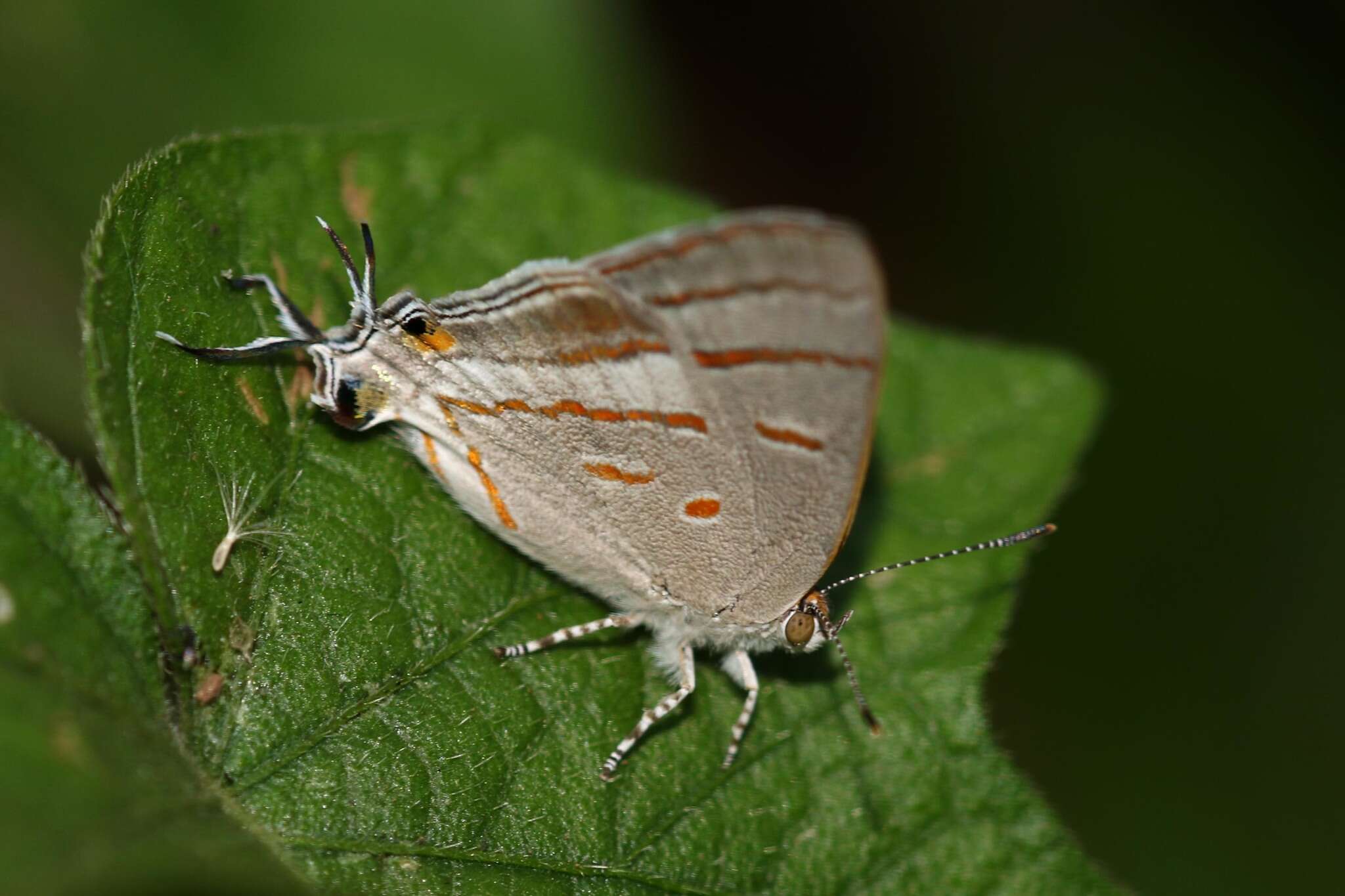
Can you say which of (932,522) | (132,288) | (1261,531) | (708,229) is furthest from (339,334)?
(1261,531)

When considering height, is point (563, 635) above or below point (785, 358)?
below

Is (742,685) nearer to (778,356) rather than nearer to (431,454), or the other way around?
(778,356)

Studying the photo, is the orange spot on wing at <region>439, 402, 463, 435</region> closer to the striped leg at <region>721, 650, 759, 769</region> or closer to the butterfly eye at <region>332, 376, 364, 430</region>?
the butterfly eye at <region>332, 376, 364, 430</region>

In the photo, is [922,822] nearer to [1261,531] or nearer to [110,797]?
[110,797]

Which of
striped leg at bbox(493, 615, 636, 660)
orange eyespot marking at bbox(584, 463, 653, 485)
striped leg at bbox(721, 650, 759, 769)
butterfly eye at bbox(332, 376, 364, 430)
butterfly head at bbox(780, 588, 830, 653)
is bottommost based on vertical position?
striped leg at bbox(721, 650, 759, 769)

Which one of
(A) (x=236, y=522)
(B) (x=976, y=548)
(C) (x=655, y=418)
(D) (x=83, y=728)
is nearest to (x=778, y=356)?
(C) (x=655, y=418)

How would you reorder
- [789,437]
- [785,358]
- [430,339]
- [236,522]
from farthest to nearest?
[785,358] → [789,437] → [430,339] → [236,522]

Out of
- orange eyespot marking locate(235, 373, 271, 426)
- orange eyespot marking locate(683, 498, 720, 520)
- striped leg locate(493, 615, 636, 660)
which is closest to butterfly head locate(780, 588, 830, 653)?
orange eyespot marking locate(683, 498, 720, 520)

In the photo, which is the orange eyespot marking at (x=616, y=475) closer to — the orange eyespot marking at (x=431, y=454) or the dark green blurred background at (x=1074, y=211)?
the orange eyespot marking at (x=431, y=454)
